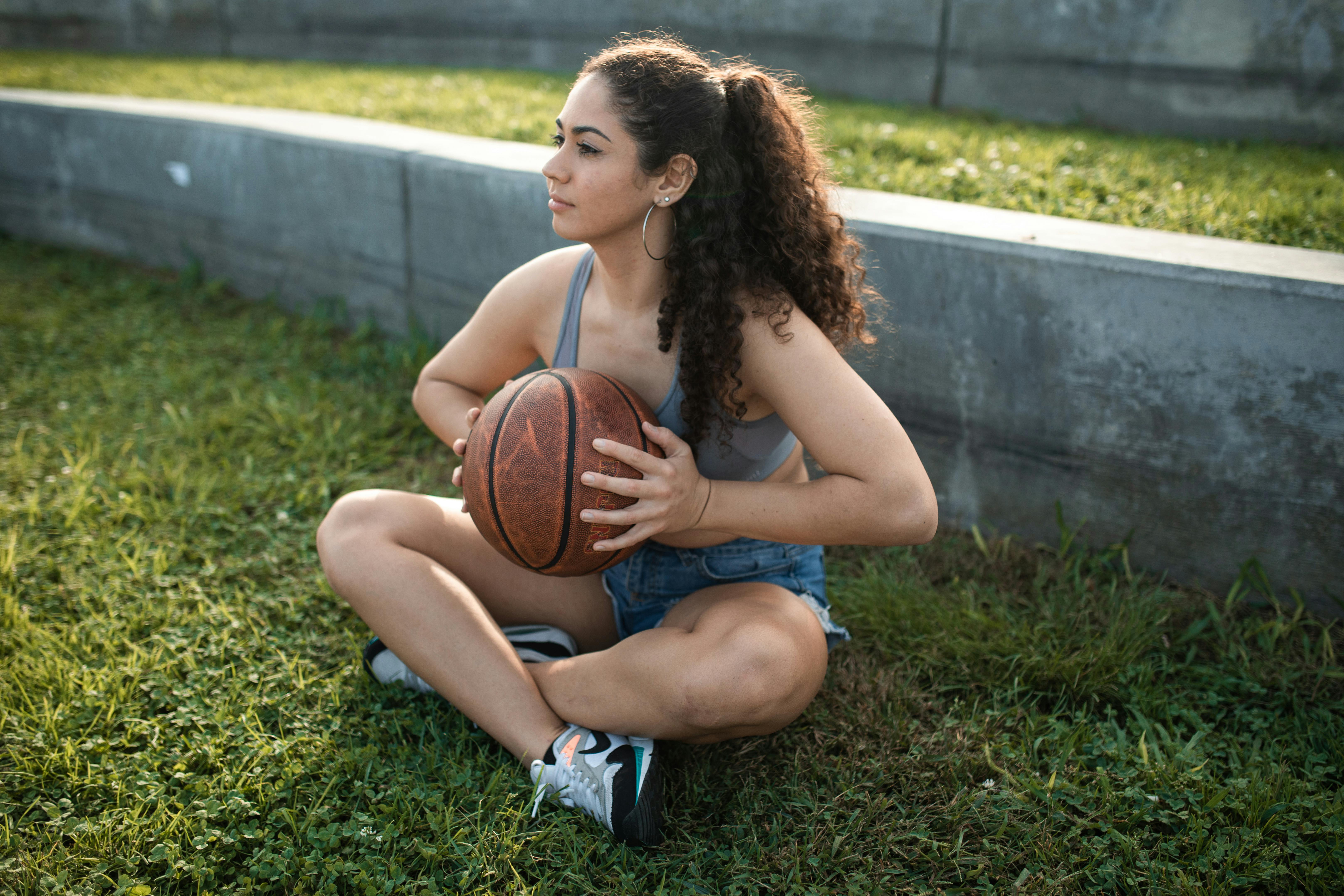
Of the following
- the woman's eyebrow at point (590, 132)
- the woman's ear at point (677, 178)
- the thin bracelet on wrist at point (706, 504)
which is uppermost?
the woman's eyebrow at point (590, 132)

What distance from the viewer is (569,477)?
6.62 ft

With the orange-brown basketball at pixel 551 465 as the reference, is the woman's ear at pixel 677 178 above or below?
above

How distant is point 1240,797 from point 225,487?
10.5 feet

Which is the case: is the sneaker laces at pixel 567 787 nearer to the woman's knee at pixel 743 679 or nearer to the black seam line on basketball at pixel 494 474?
the woman's knee at pixel 743 679

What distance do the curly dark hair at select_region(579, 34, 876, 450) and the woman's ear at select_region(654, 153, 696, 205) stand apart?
1cm

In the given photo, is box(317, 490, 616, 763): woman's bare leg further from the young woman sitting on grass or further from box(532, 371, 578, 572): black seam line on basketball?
box(532, 371, 578, 572): black seam line on basketball

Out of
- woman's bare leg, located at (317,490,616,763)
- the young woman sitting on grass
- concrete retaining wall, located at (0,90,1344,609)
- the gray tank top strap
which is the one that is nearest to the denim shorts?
the young woman sitting on grass

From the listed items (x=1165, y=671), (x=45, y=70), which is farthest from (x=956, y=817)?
(x=45, y=70)

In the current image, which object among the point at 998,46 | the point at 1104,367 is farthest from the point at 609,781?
the point at 998,46

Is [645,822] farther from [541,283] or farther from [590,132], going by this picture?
[590,132]

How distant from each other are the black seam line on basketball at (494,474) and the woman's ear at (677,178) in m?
0.52

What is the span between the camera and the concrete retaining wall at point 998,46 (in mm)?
5469

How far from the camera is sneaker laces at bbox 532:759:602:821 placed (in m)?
2.07

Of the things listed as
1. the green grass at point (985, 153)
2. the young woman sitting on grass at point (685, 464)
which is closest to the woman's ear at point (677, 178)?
the young woman sitting on grass at point (685, 464)
